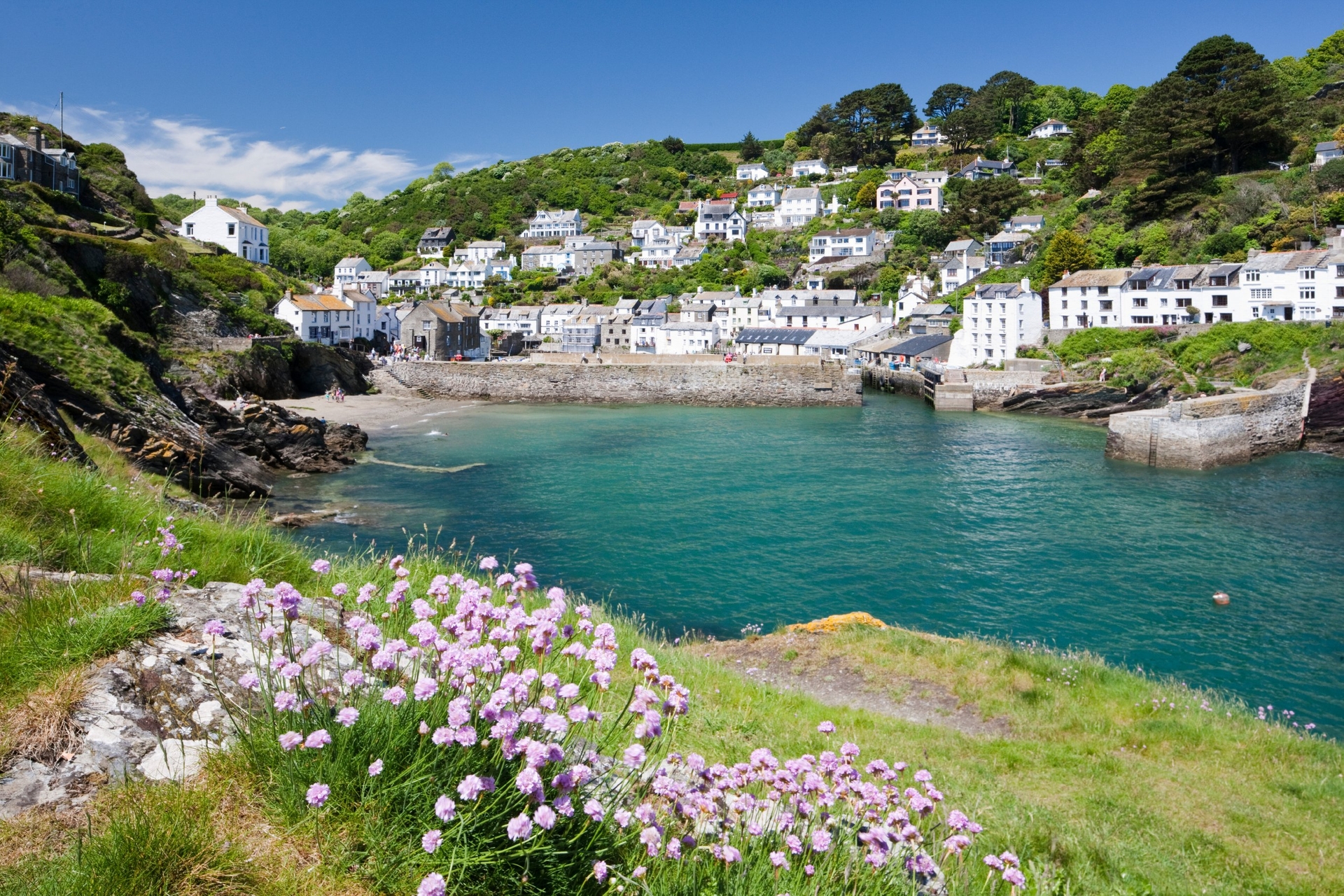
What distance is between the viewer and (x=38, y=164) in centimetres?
5447

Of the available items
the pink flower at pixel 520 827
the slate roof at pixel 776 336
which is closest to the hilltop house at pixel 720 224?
the slate roof at pixel 776 336

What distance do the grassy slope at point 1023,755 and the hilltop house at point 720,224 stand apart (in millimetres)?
→ 111929

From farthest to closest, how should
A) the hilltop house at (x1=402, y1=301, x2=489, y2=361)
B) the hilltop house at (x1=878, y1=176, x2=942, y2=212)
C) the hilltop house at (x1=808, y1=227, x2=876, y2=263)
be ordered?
1. the hilltop house at (x1=878, y1=176, x2=942, y2=212)
2. the hilltop house at (x1=808, y1=227, x2=876, y2=263)
3. the hilltop house at (x1=402, y1=301, x2=489, y2=361)

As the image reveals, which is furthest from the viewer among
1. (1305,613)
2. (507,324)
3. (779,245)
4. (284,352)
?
(779,245)

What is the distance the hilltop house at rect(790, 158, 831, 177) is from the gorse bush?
469 feet

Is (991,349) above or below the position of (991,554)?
above

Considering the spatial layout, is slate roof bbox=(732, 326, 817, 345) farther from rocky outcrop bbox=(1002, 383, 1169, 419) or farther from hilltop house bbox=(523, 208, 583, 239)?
hilltop house bbox=(523, 208, 583, 239)

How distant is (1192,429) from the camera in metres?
35.5

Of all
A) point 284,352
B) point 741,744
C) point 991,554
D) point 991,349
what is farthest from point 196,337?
point 991,349

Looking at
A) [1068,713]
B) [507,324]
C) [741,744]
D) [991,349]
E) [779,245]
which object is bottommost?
[1068,713]

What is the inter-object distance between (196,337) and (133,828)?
52.2 meters

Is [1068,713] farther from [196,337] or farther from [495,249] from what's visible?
[495,249]

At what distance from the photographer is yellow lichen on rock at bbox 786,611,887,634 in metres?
13.9

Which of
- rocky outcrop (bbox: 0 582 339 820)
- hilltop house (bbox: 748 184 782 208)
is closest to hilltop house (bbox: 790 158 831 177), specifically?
hilltop house (bbox: 748 184 782 208)
